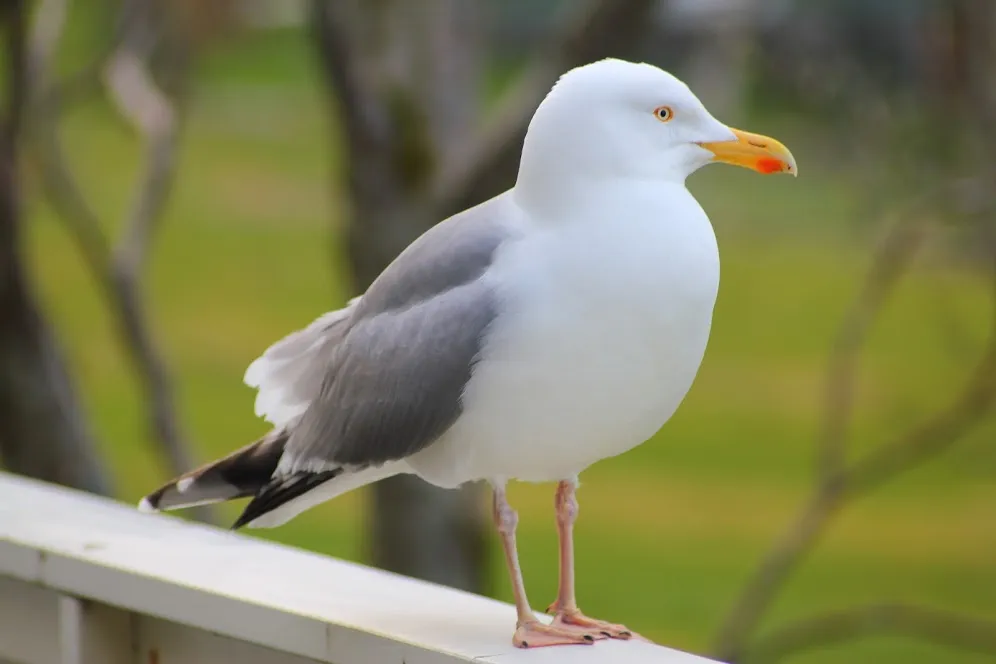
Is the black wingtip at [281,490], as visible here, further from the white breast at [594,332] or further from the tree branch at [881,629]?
the tree branch at [881,629]

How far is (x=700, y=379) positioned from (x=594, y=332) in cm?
437

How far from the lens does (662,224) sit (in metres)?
1.08

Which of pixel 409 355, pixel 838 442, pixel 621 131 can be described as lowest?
pixel 409 355

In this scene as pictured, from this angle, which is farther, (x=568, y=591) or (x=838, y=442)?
(x=838, y=442)

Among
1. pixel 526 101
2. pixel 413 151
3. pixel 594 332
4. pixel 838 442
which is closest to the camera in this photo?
pixel 594 332

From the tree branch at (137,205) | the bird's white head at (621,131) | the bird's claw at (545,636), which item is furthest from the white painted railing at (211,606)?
the tree branch at (137,205)

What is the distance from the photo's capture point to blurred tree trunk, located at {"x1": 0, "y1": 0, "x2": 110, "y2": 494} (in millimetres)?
2365

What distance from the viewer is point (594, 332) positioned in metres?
1.07

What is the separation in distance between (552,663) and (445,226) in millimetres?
339

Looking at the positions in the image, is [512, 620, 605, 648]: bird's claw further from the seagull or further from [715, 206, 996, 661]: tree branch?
[715, 206, 996, 661]: tree branch

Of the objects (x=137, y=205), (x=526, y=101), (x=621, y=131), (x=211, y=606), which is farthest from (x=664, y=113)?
(x=137, y=205)

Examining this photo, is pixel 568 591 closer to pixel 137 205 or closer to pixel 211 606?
pixel 211 606

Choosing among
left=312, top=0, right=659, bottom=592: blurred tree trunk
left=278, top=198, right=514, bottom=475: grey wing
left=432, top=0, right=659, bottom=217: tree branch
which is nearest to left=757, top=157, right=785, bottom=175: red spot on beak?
left=278, top=198, right=514, bottom=475: grey wing

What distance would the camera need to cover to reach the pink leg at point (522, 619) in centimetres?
118
